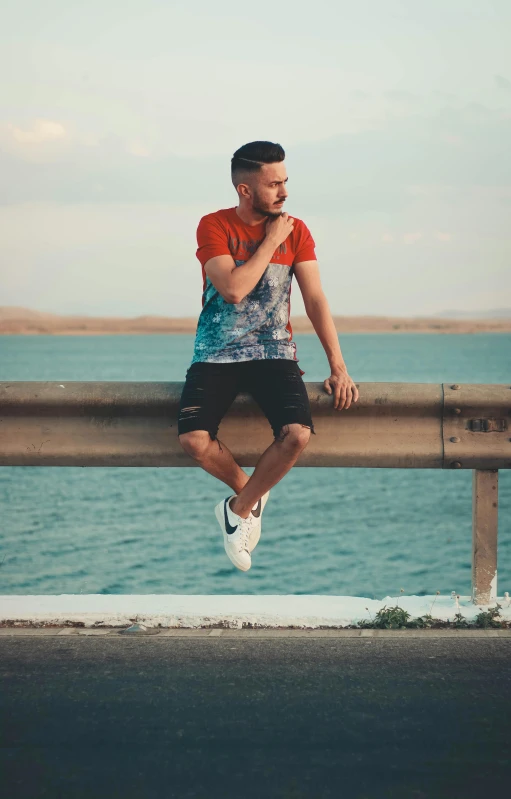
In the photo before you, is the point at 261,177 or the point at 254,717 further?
the point at 261,177

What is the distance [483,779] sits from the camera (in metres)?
2.92

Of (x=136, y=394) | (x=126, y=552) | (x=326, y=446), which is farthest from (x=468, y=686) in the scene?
(x=126, y=552)

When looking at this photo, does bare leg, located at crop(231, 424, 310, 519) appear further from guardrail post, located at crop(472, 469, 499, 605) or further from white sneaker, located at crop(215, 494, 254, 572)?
guardrail post, located at crop(472, 469, 499, 605)

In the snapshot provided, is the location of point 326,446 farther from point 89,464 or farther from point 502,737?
point 502,737

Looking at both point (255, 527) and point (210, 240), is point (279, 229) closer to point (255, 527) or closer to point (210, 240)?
point (210, 240)

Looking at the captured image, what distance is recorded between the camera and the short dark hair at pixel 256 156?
4.88 metres

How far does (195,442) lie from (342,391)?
732mm

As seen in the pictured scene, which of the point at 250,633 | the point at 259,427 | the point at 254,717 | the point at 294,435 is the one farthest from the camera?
the point at 259,427

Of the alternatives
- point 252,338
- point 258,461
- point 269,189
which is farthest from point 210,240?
point 258,461

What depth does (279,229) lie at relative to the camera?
4.85 m

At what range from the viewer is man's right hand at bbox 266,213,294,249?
483 centimetres

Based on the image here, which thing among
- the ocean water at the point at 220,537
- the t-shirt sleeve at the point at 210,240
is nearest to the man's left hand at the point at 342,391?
the t-shirt sleeve at the point at 210,240

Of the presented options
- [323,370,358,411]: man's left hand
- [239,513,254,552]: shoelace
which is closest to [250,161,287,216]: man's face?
[323,370,358,411]: man's left hand

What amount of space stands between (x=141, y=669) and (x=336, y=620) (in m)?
1.04
